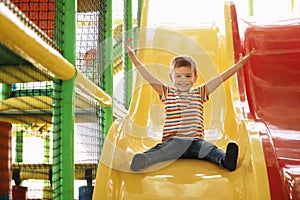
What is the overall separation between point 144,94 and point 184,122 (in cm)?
47

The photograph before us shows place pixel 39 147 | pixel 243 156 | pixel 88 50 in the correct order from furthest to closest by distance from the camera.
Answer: pixel 39 147 < pixel 88 50 < pixel 243 156

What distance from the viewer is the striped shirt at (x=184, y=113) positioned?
158 centimetres

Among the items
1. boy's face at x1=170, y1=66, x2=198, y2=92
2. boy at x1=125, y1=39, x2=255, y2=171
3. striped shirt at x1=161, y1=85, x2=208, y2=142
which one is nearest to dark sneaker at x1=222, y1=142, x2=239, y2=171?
boy at x1=125, y1=39, x2=255, y2=171

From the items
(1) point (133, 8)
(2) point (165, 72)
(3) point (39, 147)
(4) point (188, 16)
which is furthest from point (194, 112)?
(3) point (39, 147)

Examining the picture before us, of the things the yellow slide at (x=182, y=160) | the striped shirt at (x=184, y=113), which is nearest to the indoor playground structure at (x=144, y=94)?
the yellow slide at (x=182, y=160)

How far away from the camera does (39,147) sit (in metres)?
5.24

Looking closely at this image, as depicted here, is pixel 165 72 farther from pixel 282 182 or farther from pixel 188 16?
pixel 282 182

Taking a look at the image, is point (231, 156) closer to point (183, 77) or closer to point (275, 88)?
point (183, 77)

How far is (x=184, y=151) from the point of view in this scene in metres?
1.48

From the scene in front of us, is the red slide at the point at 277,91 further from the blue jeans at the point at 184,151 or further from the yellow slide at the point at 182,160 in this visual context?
the blue jeans at the point at 184,151

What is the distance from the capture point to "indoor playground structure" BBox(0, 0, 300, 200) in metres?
1.29

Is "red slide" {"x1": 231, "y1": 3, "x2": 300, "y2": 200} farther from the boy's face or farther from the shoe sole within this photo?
the boy's face

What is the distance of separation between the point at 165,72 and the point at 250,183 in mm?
998

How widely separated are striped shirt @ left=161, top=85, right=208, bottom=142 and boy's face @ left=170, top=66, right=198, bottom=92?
0.02 m
